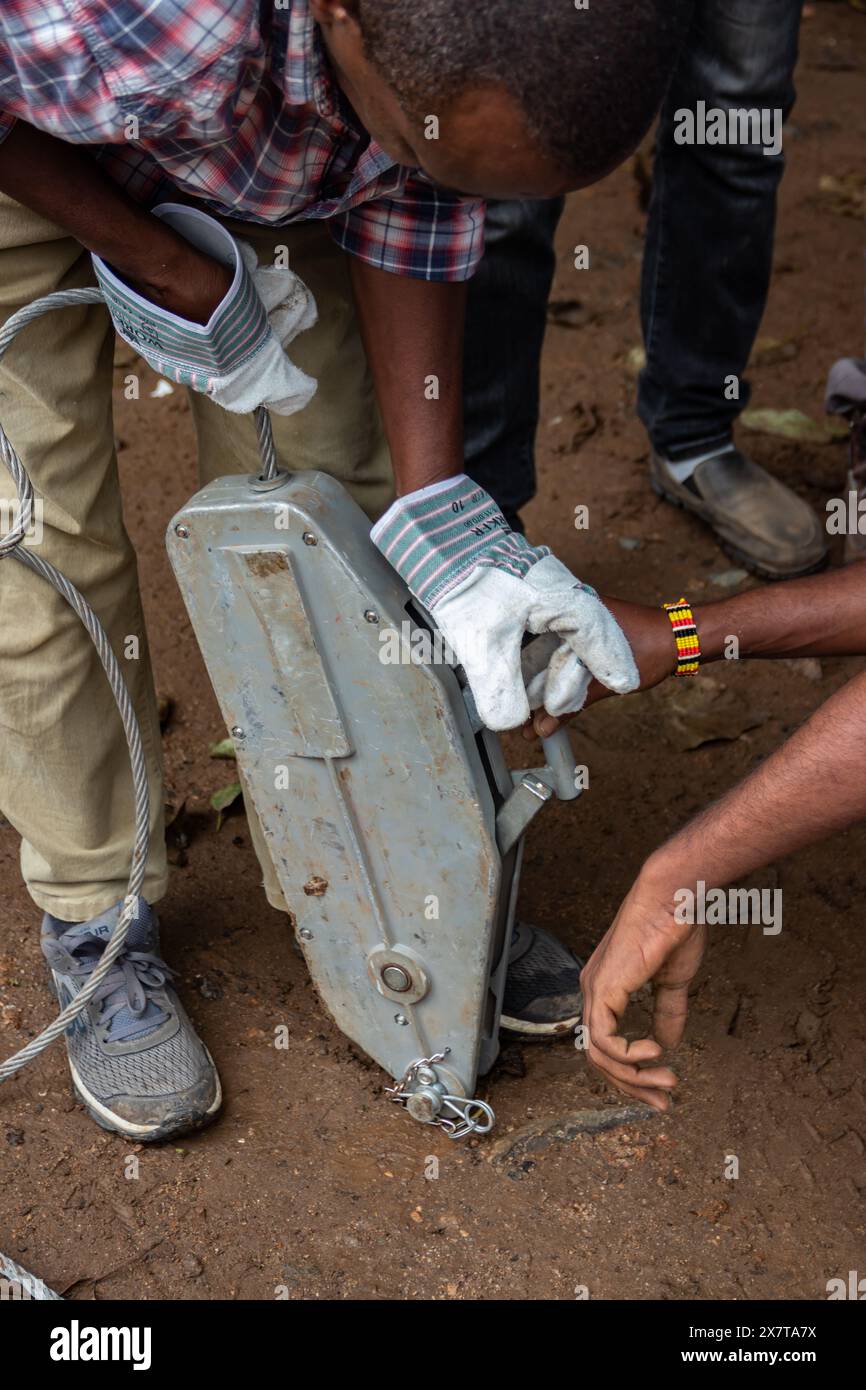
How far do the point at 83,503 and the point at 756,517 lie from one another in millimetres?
1602

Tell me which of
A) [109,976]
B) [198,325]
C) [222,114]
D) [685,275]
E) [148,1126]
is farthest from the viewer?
[685,275]

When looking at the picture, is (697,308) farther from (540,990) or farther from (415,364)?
(540,990)

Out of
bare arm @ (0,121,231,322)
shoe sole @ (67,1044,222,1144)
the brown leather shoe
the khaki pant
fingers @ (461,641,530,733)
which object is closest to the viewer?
bare arm @ (0,121,231,322)

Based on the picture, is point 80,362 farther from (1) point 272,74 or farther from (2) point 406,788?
(2) point 406,788

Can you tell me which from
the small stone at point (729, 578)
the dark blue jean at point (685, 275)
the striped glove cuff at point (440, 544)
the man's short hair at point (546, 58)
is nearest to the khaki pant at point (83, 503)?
the striped glove cuff at point (440, 544)

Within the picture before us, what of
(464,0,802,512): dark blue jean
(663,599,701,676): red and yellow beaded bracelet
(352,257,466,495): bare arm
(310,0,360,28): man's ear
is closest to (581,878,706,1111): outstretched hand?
(663,599,701,676): red and yellow beaded bracelet

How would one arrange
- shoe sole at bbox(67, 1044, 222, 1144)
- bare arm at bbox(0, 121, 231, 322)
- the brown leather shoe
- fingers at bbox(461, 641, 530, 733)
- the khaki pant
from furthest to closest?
the brown leather shoe < shoe sole at bbox(67, 1044, 222, 1144) < the khaki pant < fingers at bbox(461, 641, 530, 733) < bare arm at bbox(0, 121, 231, 322)

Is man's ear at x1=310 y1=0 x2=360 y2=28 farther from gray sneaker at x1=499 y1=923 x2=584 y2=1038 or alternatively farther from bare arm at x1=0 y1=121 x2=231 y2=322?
gray sneaker at x1=499 y1=923 x2=584 y2=1038

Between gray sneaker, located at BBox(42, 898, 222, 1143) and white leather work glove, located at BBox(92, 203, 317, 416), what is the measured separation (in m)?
0.76

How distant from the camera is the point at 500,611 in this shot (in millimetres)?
1451

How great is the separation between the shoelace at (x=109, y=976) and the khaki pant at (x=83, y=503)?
0.16 ft

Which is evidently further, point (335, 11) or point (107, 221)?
point (107, 221)

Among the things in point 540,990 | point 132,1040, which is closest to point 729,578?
point 540,990

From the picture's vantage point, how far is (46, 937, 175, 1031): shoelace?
184cm
